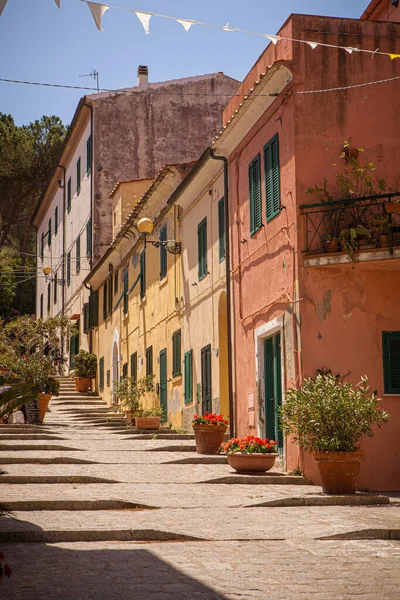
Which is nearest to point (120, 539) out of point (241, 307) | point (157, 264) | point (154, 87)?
point (241, 307)

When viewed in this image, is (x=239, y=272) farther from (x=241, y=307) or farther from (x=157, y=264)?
(x=157, y=264)

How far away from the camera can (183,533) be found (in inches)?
340

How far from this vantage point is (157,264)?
23.1m

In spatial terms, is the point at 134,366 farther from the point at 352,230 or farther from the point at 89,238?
the point at 352,230

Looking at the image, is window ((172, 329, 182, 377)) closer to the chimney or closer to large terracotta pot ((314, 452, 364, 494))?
large terracotta pot ((314, 452, 364, 494))

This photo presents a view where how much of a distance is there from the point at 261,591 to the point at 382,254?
23.0ft

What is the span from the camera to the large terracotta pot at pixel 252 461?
12.9 m

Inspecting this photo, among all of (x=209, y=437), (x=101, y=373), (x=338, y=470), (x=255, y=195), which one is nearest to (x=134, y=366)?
(x=101, y=373)

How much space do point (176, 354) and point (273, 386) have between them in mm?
6244

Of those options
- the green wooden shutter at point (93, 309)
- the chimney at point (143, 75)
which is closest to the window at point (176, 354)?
the green wooden shutter at point (93, 309)

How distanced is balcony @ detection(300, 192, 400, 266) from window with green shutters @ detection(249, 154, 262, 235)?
6.53 ft

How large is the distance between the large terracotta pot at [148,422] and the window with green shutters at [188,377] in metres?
0.90

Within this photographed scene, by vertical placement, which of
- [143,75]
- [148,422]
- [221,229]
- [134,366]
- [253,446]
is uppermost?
[143,75]

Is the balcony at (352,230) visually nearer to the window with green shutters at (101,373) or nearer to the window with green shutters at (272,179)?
the window with green shutters at (272,179)
